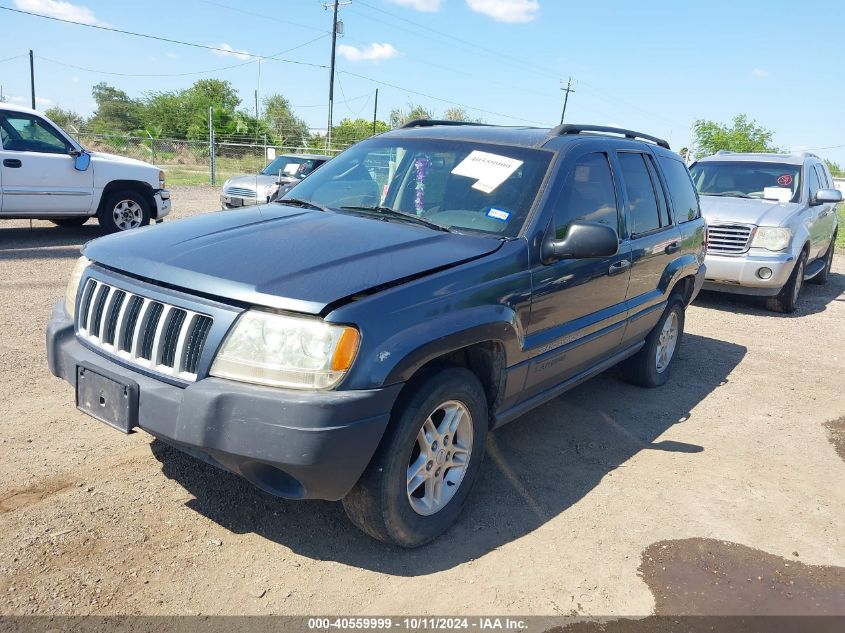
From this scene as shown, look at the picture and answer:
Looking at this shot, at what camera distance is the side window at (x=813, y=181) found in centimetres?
947

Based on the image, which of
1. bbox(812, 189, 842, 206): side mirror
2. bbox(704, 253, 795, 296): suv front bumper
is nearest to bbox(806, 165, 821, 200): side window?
bbox(812, 189, 842, 206): side mirror

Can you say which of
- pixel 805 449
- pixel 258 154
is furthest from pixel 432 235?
pixel 258 154

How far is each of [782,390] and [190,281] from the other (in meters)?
5.20

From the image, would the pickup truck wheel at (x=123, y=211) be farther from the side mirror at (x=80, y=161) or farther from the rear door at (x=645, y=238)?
the rear door at (x=645, y=238)

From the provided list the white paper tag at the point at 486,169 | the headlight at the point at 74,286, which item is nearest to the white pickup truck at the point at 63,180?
the headlight at the point at 74,286

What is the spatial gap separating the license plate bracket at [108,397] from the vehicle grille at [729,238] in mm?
7451

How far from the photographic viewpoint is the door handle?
4.10 metres

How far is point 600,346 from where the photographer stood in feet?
13.9

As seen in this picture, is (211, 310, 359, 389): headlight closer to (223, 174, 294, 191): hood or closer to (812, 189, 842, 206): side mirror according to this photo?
(812, 189, 842, 206): side mirror

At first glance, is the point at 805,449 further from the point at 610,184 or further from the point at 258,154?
the point at 258,154

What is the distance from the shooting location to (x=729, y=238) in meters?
8.39

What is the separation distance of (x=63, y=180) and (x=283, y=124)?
43.4m

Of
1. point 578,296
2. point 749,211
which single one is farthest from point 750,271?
point 578,296

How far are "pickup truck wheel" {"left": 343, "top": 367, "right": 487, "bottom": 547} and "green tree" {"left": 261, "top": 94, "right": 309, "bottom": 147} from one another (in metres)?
35.5
